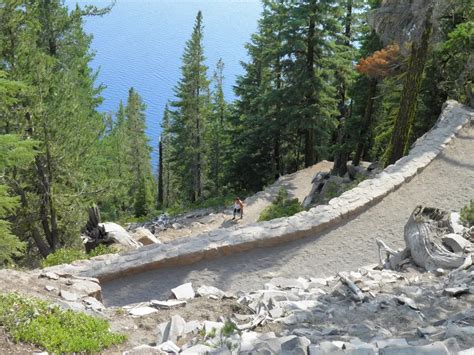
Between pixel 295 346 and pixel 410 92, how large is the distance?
11.9 m

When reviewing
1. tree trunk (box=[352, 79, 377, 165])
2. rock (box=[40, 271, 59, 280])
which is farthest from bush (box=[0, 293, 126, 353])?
tree trunk (box=[352, 79, 377, 165])

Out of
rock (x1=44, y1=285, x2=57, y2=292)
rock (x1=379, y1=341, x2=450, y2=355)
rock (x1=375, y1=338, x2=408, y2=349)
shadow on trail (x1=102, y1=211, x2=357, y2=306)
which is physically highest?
rock (x1=44, y1=285, x2=57, y2=292)

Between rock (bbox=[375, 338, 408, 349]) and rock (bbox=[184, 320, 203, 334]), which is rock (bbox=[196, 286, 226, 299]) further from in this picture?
rock (bbox=[375, 338, 408, 349])

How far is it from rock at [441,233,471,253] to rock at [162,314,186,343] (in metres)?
5.16

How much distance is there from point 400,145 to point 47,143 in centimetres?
1170

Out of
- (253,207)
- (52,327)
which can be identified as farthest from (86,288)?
(253,207)

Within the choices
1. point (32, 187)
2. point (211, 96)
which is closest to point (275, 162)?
point (211, 96)

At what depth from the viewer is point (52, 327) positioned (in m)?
5.33

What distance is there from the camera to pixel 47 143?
49.4ft

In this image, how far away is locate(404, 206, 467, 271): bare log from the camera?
804cm

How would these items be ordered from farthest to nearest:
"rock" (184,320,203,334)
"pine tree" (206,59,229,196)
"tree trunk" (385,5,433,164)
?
"pine tree" (206,59,229,196)
"tree trunk" (385,5,433,164)
"rock" (184,320,203,334)

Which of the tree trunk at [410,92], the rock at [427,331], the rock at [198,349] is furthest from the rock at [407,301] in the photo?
the tree trunk at [410,92]

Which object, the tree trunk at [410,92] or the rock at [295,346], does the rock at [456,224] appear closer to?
the rock at [295,346]

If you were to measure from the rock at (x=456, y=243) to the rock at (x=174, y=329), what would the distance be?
5.16 m
